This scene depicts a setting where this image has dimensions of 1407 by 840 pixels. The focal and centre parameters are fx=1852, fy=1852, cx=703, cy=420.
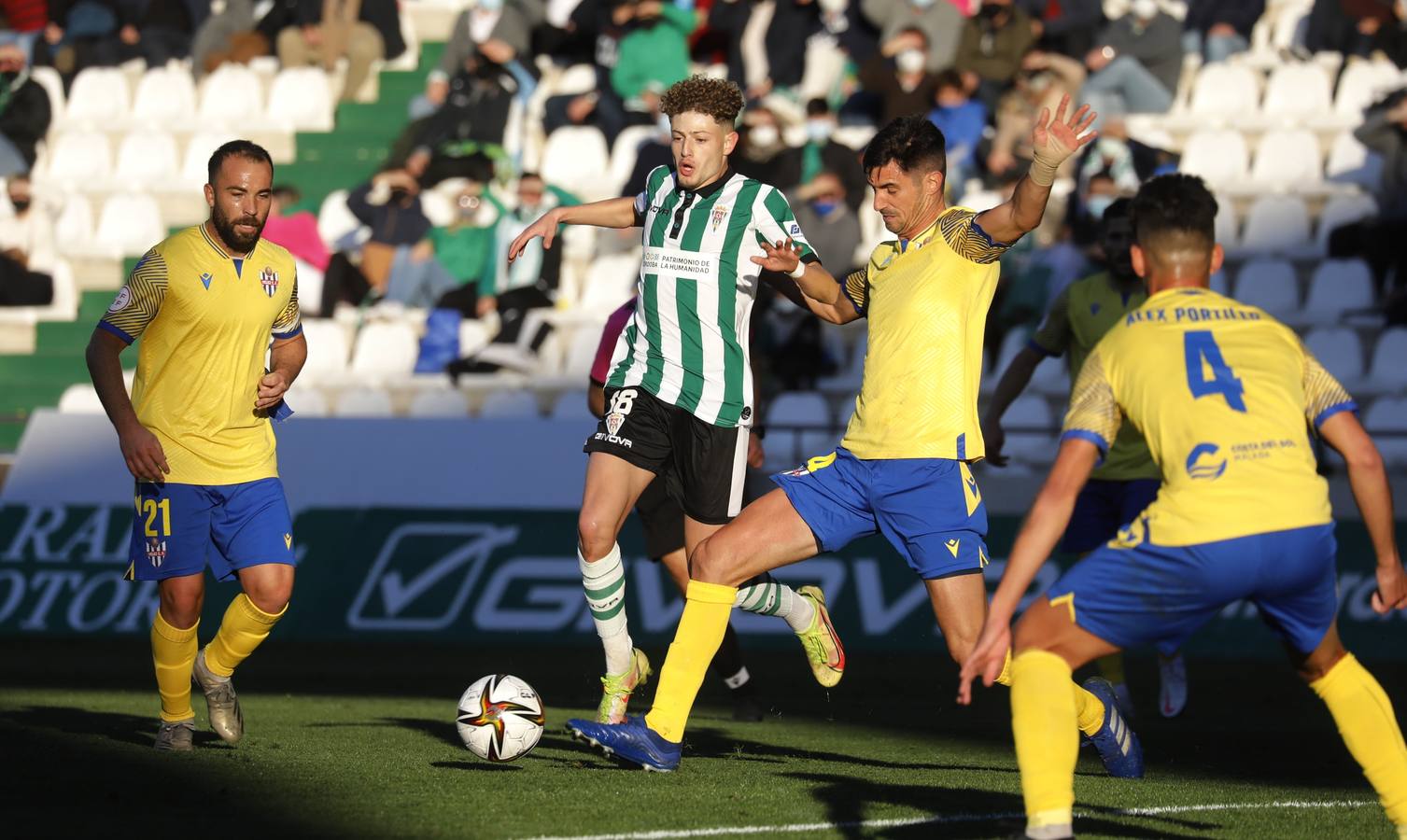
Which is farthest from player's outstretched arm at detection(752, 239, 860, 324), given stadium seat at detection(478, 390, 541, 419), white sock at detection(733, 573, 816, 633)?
stadium seat at detection(478, 390, 541, 419)

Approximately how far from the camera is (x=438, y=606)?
12844 mm

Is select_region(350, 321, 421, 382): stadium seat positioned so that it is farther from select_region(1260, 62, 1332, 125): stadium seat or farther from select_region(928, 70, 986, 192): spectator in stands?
select_region(1260, 62, 1332, 125): stadium seat

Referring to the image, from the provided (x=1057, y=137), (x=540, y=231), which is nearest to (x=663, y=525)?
(x=540, y=231)

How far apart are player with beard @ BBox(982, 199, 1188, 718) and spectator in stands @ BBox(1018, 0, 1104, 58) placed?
8646mm

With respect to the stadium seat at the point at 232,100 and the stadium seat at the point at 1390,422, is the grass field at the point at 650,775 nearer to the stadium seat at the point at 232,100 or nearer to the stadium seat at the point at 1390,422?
the stadium seat at the point at 1390,422

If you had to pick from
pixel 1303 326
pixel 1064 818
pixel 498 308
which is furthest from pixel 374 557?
pixel 1064 818

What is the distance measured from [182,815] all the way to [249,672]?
544 cm

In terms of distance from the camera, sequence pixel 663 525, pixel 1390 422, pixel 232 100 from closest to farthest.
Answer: pixel 663 525 → pixel 1390 422 → pixel 232 100

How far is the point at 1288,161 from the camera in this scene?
16.8 m

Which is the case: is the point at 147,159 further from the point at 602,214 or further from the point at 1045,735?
the point at 1045,735

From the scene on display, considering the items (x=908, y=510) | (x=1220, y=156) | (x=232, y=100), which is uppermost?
(x=1220, y=156)

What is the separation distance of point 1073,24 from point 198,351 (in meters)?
12.1

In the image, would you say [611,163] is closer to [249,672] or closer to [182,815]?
[249,672]

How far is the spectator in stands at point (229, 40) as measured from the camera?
21766mm
